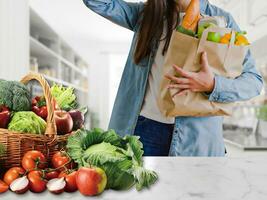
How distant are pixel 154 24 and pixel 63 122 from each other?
1.57 feet

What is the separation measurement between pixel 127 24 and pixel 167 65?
23 centimetres

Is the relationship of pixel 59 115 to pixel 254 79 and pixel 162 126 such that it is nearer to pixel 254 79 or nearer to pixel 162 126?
pixel 162 126

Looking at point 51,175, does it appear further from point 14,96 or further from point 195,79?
point 195,79

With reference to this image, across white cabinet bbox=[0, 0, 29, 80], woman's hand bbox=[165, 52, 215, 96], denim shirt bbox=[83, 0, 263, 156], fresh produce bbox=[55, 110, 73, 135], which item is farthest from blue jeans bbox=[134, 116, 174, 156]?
white cabinet bbox=[0, 0, 29, 80]

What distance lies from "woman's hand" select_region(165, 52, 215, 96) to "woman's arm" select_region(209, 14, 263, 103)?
2 cm

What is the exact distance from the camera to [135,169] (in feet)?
2.01

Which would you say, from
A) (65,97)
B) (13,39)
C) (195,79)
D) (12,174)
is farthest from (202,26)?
(13,39)

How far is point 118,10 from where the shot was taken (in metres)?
1.11

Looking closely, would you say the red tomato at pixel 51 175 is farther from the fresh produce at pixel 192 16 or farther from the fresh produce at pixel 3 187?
the fresh produce at pixel 192 16

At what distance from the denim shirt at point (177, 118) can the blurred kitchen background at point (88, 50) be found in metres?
0.78

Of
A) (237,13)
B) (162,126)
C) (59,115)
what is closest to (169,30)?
(162,126)

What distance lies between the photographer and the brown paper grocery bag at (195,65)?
965 mm

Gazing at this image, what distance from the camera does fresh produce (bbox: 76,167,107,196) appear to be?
56cm

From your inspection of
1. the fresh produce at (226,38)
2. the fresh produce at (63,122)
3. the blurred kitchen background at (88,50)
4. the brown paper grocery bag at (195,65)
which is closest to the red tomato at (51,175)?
the fresh produce at (63,122)
